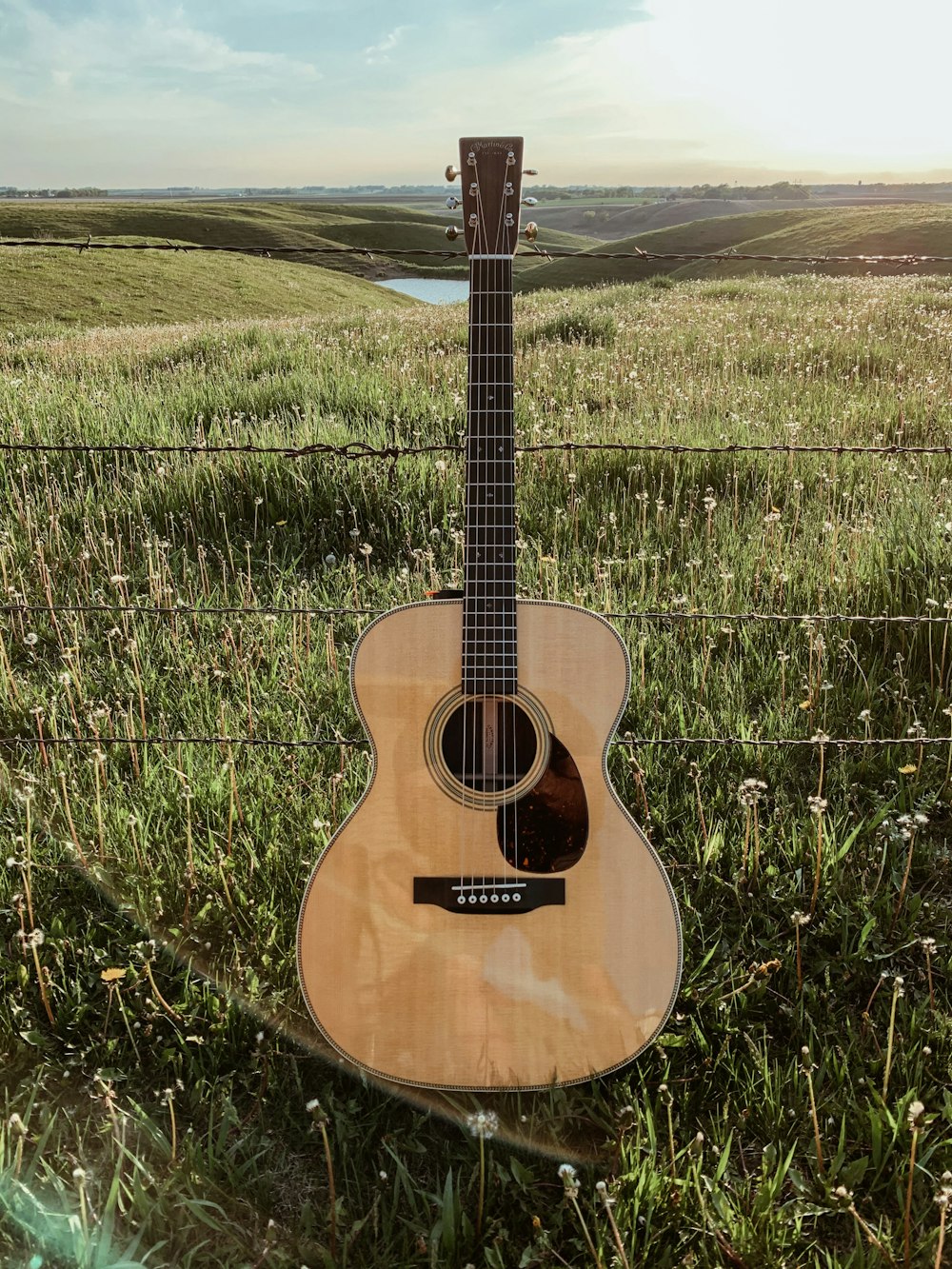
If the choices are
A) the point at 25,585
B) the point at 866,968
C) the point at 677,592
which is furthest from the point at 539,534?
the point at 866,968

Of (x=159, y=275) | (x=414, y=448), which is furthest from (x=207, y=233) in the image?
(x=414, y=448)

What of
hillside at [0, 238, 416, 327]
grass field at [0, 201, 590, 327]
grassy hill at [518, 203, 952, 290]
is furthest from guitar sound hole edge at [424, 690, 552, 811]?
hillside at [0, 238, 416, 327]

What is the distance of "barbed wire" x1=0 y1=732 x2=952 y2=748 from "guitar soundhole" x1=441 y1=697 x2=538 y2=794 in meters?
1.07

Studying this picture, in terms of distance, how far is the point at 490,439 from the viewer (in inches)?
95.2

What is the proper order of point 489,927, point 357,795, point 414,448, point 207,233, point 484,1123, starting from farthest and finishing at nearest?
point 207,233 → point 414,448 → point 357,795 → point 489,927 → point 484,1123

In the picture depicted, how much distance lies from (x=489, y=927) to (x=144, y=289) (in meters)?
38.6

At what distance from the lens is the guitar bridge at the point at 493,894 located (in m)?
2.20

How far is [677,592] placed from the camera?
4.51 meters

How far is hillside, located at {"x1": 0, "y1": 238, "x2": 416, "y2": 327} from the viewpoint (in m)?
31.5

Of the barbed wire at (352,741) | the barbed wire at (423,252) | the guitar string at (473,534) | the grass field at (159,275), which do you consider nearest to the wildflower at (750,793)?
the barbed wire at (352,741)

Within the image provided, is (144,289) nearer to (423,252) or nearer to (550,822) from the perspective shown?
(423,252)

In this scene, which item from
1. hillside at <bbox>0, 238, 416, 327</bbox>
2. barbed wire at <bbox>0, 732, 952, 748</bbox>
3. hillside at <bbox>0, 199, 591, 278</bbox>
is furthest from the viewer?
hillside at <bbox>0, 199, 591, 278</bbox>

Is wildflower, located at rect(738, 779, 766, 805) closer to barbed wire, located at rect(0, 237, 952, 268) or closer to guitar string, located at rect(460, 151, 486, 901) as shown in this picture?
guitar string, located at rect(460, 151, 486, 901)

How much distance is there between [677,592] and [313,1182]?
10.0 feet
